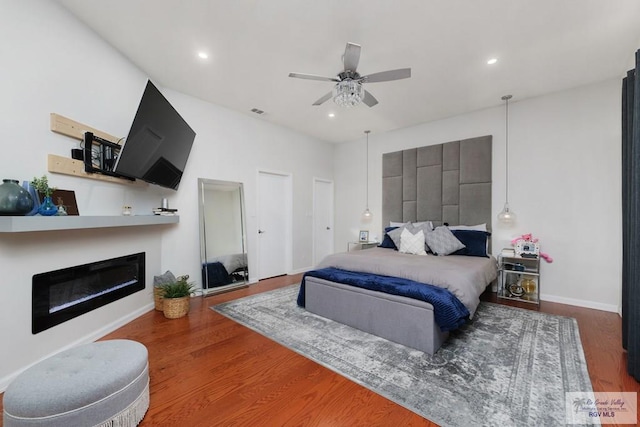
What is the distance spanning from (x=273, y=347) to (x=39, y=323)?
1853 millimetres

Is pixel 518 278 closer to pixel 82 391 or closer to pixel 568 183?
pixel 568 183

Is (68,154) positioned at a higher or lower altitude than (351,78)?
lower

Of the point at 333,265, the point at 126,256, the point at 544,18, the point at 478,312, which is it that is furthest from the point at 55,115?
the point at 478,312

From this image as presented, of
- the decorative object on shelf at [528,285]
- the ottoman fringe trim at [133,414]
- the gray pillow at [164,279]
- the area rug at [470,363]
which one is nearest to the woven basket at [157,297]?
the gray pillow at [164,279]

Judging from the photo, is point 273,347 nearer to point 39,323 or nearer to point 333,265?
point 333,265

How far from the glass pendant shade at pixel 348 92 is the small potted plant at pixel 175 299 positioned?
2.84 m

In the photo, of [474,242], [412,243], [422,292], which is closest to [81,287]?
[422,292]

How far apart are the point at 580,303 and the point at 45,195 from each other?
19.5ft

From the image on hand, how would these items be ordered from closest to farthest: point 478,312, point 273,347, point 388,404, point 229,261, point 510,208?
point 388,404 → point 273,347 → point 478,312 → point 510,208 → point 229,261

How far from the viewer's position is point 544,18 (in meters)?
2.31

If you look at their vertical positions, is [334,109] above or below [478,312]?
above

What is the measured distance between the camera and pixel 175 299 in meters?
3.18

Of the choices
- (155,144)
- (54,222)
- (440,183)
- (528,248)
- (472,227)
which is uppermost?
(155,144)

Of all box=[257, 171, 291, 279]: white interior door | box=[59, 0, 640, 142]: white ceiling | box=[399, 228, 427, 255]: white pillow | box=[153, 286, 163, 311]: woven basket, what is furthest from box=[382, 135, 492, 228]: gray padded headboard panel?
box=[153, 286, 163, 311]: woven basket
